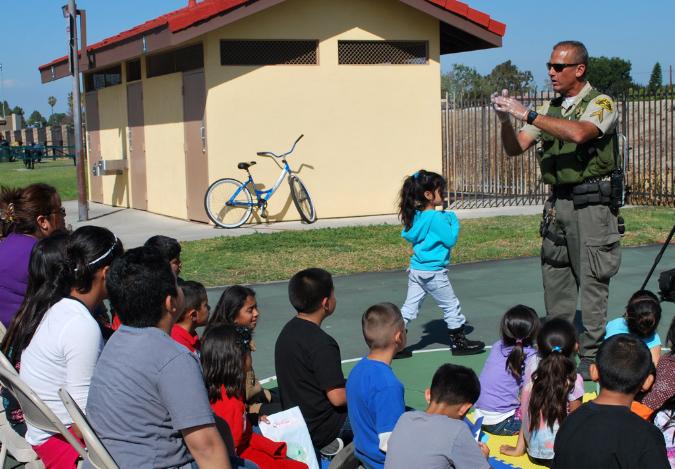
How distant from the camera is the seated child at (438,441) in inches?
112

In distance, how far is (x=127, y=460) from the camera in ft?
8.49

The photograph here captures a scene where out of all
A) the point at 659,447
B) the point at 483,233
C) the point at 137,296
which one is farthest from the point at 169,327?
the point at 483,233

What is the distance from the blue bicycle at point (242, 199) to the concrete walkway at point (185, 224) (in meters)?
0.21

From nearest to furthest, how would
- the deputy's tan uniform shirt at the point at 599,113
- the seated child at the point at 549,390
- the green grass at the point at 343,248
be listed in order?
1. the seated child at the point at 549,390
2. the deputy's tan uniform shirt at the point at 599,113
3. the green grass at the point at 343,248

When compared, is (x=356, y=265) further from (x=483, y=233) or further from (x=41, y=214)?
(x=41, y=214)

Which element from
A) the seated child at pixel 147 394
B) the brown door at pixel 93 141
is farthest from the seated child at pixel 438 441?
the brown door at pixel 93 141

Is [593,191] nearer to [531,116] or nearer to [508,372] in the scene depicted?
[531,116]

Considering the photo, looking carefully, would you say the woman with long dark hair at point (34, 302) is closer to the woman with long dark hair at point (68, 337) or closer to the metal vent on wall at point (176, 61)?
the woman with long dark hair at point (68, 337)

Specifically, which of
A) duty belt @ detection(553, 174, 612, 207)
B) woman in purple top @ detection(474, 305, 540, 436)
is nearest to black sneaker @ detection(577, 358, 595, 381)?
woman in purple top @ detection(474, 305, 540, 436)

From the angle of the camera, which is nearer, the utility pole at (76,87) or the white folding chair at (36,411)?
the white folding chair at (36,411)

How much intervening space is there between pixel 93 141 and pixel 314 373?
674 inches

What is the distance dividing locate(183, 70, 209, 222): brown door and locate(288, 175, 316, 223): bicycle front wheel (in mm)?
1564

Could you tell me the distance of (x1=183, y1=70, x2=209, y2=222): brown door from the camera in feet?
44.0

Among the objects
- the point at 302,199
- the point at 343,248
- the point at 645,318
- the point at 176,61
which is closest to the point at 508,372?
the point at 645,318
